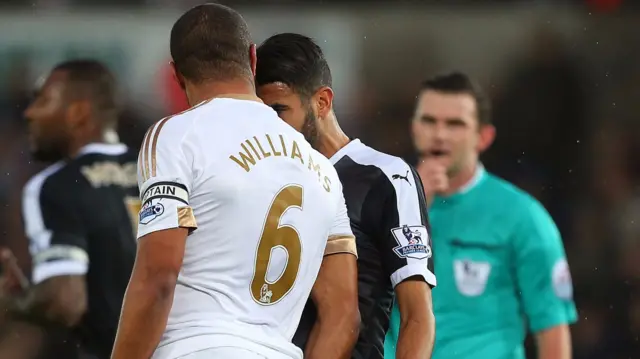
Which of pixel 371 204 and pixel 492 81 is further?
pixel 492 81

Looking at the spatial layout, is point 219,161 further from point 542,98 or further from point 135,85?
point 542,98

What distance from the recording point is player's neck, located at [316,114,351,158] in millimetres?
3434

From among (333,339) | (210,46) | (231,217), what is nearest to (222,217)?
(231,217)

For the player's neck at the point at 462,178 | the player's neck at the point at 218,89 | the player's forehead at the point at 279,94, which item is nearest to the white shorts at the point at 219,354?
the player's neck at the point at 218,89

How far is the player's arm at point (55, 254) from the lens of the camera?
5.04 meters

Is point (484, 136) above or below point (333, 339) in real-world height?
above

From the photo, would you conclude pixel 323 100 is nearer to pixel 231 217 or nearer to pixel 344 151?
pixel 344 151

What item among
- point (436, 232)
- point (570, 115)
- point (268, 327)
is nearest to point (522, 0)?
point (570, 115)

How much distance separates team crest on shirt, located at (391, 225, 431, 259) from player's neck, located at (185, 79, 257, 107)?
2.08 ft

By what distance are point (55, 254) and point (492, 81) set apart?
6.06 metres

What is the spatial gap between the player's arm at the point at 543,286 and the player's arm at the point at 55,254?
5.91 ft

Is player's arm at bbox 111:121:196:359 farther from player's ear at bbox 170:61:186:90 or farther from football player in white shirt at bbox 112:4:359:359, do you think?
player's ear at bbox 170:61:186:90

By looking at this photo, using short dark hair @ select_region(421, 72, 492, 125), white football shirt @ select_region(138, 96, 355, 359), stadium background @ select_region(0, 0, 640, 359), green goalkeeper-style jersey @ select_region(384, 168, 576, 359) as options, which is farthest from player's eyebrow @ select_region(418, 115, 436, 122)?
stadium background @ select_region(0, 0, 640, 359)

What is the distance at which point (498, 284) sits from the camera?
5.05m
